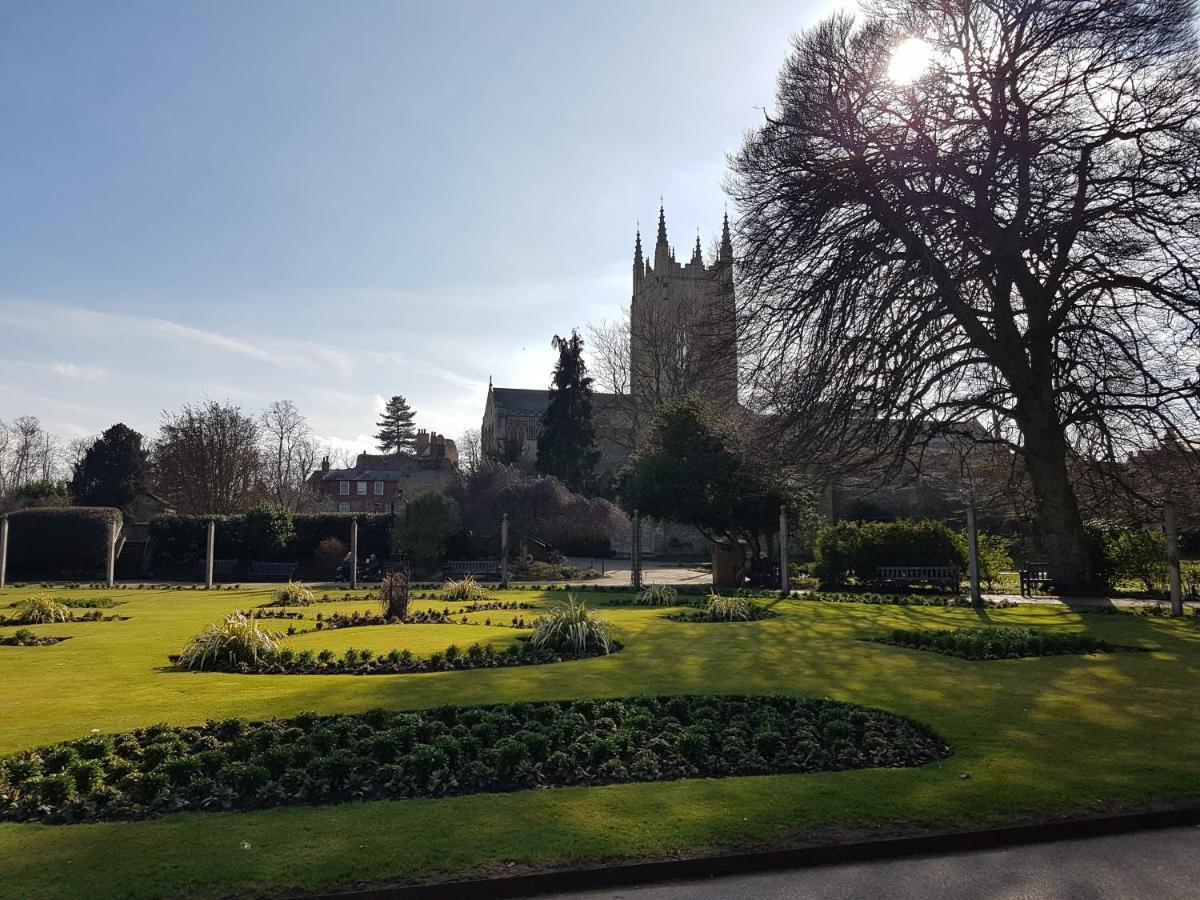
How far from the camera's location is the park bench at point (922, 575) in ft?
77.0

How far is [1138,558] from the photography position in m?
21.7

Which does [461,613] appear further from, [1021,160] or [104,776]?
[1021,160]

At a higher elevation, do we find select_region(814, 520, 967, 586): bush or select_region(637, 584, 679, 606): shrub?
select_region(814, 520, 967, 586): bush

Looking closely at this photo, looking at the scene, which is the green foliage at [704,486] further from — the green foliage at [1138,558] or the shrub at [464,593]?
the green foliage at [1138,558]

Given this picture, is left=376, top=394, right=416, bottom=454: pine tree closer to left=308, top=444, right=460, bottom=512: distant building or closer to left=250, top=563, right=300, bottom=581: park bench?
left=308, top=444, right=460, bottom=512: distant building

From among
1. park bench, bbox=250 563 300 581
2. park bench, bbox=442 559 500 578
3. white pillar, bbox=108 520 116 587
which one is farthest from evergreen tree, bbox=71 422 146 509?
park bench, bbox=442 559 500 578

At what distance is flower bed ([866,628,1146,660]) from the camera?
11492 mm

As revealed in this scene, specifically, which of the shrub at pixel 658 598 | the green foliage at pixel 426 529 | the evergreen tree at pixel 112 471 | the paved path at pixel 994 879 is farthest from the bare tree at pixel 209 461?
the paved path at pixel 994 879

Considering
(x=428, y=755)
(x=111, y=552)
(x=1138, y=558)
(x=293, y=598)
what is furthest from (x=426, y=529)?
(x=428, y=755)

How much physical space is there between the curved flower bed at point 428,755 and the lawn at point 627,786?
29cm

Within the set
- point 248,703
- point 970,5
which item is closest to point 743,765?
point 248,703

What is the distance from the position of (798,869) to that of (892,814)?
876 mm

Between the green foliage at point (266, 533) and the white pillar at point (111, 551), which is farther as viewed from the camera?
the green foliage at point (266, 533)

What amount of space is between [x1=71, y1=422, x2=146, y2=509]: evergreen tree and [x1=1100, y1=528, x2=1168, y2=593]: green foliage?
5607 centimetres
